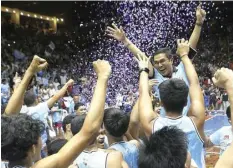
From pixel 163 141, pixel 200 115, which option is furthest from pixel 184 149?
pixel 200 115

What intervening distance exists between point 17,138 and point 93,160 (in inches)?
23.8

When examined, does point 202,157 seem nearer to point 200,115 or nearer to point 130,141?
point 200,115

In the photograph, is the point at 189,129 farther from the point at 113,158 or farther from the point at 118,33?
the point at 118,33

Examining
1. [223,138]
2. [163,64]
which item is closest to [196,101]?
[163,64]

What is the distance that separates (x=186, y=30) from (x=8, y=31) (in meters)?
9.32

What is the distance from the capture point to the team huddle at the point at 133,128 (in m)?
2.05

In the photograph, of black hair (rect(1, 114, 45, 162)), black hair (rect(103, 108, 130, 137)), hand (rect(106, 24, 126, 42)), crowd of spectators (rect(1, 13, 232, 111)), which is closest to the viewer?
black hair (rect(1, 114, 45, 162))

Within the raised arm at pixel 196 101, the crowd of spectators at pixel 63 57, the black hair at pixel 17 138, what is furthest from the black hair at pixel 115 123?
the crowd of spectators at pixel 63 57

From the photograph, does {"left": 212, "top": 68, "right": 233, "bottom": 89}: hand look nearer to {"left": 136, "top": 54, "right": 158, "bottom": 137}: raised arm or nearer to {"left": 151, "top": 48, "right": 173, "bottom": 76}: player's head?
{"left": 136, "top": 54, "right": 158, "bottom": 137}: raised arm

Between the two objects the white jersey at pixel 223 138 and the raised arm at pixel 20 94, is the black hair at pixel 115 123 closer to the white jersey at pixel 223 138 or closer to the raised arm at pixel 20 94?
the raised arm at pixel 20 94

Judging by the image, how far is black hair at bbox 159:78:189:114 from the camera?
280 cm

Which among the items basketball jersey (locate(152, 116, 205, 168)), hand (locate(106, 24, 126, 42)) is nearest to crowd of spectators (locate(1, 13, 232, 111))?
hand (locate(106, 24, 126, 42))

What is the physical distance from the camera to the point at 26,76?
9.93ft

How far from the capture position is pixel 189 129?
9.29 ft
